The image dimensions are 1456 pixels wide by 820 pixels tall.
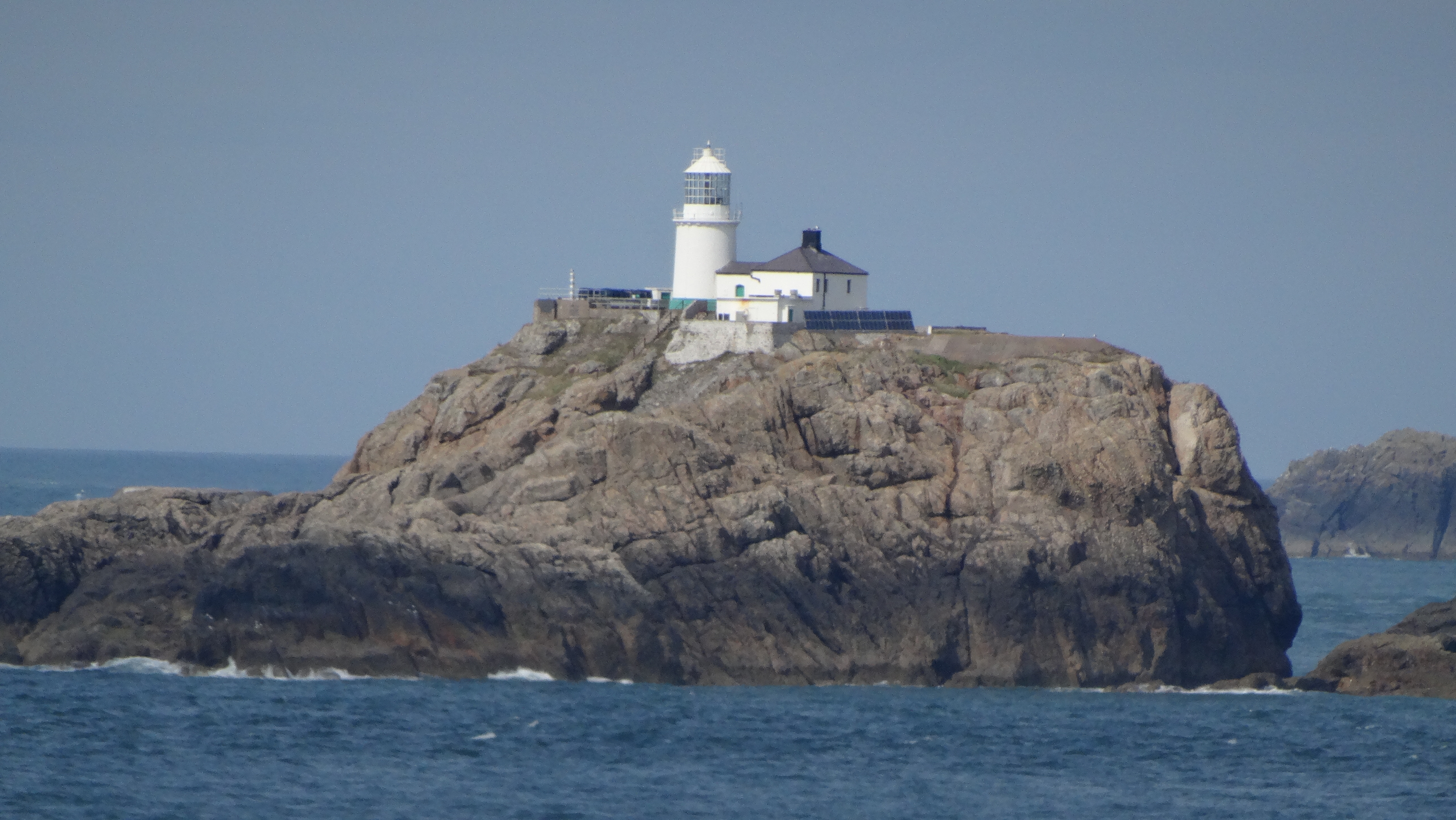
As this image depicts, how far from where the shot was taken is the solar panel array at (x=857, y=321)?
6462 cm

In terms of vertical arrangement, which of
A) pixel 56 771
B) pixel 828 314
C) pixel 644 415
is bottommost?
pixel 56 771

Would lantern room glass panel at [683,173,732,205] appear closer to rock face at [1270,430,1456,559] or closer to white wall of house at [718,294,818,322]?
white wall of house at [718,294,818,322]

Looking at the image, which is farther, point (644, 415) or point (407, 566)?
point (644, 415)

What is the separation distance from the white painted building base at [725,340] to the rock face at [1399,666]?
63.7 ft

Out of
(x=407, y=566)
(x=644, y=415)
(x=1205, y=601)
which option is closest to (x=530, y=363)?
(x=644, y=415)

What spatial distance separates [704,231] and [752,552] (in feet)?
59.5

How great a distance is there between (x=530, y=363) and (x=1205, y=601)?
23.2 meters

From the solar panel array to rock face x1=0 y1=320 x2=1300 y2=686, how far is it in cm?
549

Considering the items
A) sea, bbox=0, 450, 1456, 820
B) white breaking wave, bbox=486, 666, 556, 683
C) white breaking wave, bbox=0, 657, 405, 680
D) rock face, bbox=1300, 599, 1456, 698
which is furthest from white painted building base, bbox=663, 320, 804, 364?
rock face, bbox=1300, 599, 1456, 698

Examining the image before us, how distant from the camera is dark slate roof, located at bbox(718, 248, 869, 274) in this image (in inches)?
2625

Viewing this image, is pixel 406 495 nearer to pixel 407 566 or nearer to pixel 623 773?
pixel 407 566

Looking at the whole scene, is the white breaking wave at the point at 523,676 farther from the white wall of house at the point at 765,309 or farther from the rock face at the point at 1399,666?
the rock face at the point at 1399,666

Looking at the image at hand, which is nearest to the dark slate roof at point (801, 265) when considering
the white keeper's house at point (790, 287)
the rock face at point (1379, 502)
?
the white keeper's house at point (790, 287)

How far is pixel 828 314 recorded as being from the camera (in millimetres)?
65188
